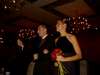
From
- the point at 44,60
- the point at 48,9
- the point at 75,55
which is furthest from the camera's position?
the point at 48,9

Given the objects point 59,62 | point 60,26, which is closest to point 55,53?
point 59,62

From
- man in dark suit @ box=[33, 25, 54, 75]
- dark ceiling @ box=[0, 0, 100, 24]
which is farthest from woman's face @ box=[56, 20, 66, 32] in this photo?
dark ceiling @ box=[0, 0, 100, 24]

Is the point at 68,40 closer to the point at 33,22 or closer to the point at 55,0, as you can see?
the point at 33,22

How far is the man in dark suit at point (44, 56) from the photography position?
5.64ft

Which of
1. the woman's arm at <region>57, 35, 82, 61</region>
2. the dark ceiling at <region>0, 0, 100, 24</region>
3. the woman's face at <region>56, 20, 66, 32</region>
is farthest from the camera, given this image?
the dark ceiling at <region>0, 0, 100, 24</region>

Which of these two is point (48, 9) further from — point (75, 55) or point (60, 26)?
point (75, 55)

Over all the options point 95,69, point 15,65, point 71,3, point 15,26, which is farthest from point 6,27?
point 95,69

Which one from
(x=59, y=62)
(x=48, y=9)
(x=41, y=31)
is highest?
(x=48, y=9)

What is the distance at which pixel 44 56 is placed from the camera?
1.76 m

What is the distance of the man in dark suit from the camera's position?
5.64ft

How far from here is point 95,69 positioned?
184cm

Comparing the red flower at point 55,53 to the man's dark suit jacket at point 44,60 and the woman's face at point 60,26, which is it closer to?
the man's dark suit jacket at point 44,60

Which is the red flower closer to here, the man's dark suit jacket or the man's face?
the man's dark suit jacket

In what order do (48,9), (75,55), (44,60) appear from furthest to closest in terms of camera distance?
(48,9) → (44,60) → (75,55)
